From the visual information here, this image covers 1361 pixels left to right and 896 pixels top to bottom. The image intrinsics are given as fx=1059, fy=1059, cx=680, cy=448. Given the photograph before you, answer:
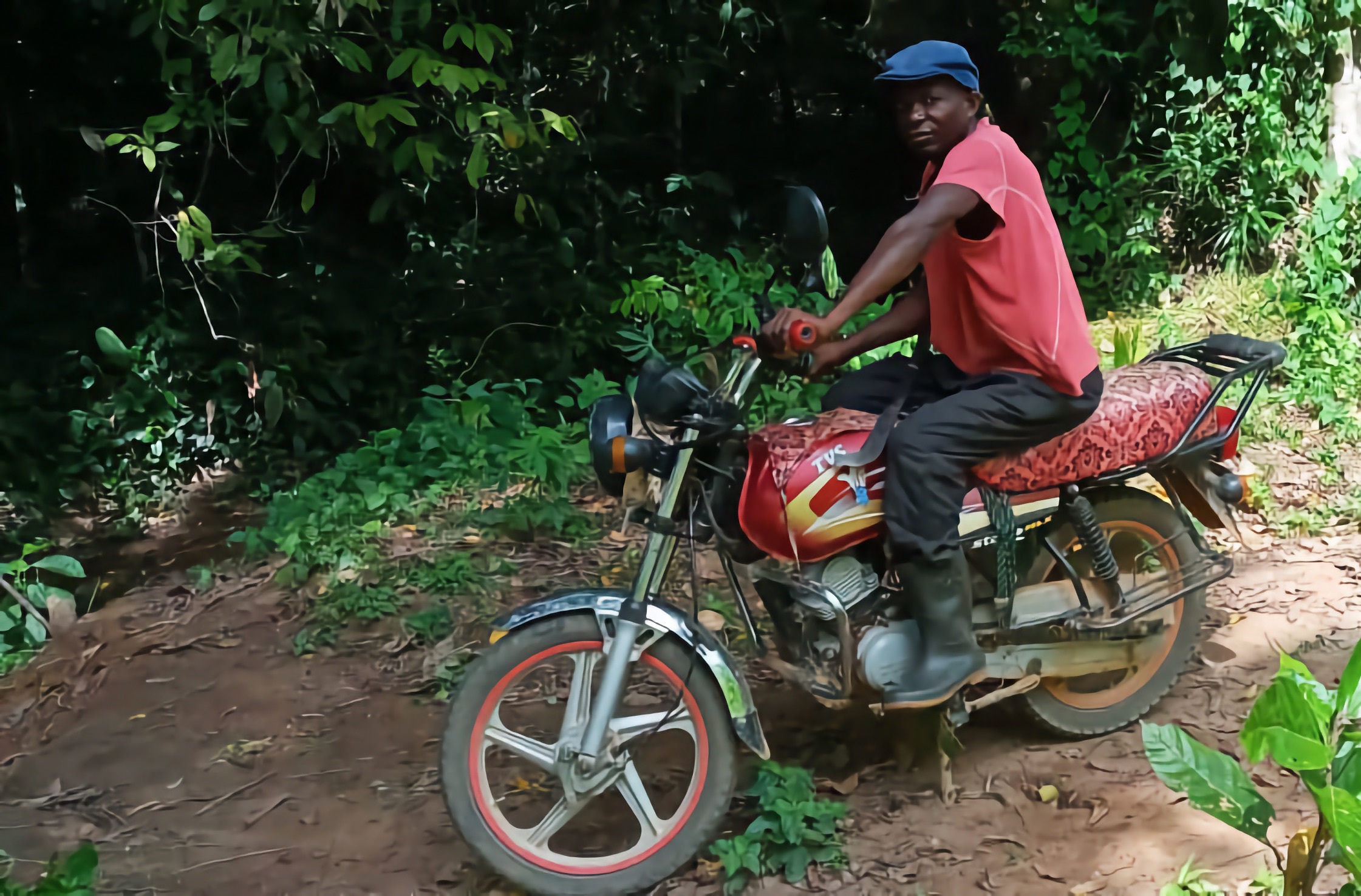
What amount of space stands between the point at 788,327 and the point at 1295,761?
1380 mm

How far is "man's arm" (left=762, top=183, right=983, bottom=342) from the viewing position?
2.49 metres

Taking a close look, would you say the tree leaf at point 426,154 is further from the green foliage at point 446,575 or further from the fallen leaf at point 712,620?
the fallen leaf at point 712,620

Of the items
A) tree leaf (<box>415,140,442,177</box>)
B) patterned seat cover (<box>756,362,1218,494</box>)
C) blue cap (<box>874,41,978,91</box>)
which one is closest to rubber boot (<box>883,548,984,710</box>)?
patterned seat cover (<box>756,362,1218,494</box>)

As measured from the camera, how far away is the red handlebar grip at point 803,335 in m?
2.48

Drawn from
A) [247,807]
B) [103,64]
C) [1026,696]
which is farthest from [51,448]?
[1026,696]

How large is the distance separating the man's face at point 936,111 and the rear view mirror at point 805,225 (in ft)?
1.70

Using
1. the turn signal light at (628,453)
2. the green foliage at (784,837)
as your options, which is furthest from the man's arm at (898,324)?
the green foliage at (784,837)

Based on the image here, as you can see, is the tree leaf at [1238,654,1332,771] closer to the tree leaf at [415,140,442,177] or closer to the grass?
the grass

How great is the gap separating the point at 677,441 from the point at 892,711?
4.30 ft

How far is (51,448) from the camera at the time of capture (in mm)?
5020

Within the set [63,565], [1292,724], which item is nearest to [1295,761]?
[1292,724]

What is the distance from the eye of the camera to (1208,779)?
2.34 metres

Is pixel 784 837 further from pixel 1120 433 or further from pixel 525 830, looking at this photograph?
pixel 1120 433

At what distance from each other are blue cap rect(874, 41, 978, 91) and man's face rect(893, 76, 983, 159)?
0.03 metres
